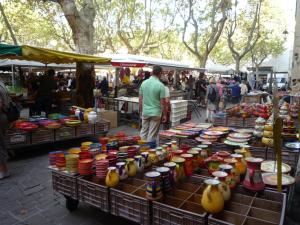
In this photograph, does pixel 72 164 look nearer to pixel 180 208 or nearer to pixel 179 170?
pixel 179 170

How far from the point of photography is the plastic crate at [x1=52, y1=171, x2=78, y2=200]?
116 inches

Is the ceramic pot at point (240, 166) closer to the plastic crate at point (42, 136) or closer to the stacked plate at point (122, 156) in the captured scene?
the stacked plate at point (122, 156)

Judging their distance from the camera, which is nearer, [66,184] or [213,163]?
[213,163]

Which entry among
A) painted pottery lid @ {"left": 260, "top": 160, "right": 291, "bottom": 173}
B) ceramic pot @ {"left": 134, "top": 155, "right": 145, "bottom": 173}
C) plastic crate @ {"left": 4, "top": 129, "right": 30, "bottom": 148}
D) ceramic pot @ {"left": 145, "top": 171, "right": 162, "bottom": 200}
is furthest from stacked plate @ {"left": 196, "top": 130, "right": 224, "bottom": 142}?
plastic crate @ {"left": 4, "top": 129, "right": 30, "bottom": 148}

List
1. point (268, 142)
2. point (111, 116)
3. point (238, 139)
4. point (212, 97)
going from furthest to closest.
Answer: point (212, 97)
point (111, 116)
point (238, 139)
point (268, 142)

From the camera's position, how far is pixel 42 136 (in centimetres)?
579

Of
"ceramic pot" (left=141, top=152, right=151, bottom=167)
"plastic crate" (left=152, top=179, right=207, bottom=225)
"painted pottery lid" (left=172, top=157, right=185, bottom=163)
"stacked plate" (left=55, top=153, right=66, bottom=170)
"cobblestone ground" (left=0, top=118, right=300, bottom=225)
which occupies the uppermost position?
"painted pottery lid" (left=172, top=157, right=185, bottom=163)

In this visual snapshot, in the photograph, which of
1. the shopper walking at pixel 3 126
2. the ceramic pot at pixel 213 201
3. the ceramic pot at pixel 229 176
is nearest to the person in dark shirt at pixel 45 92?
the shopper walking at pixel 3 126

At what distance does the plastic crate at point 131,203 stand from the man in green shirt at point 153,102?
2593 mm

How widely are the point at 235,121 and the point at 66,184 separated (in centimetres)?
390

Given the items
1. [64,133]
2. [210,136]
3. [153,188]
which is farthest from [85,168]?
[64,133]

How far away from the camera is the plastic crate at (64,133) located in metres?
6.03

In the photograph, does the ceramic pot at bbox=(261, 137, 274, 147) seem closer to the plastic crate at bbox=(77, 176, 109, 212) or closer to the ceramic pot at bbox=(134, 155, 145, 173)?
the ceramic pot at bbox=(134, 155, 145, 173)

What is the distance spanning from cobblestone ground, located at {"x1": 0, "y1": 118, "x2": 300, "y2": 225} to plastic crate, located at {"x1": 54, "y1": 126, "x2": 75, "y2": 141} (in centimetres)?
97
